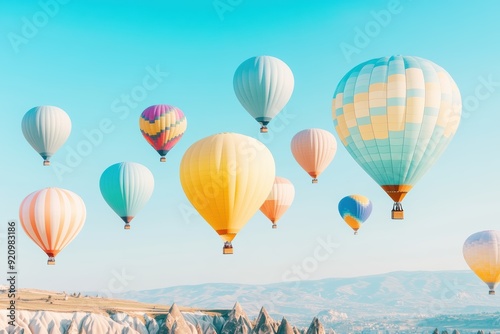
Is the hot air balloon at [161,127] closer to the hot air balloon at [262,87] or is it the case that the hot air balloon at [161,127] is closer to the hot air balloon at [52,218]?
the hot air balloon at [52,218]

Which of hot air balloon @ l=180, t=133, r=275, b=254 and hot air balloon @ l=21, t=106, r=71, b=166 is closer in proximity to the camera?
hot air balloon @ l=180, t=133, r=275, b=254

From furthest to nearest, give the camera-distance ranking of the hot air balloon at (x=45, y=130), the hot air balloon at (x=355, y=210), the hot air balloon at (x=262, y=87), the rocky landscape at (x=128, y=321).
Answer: the rocky landscape at (x=128, y=321)
the hot air balloon at (x=355, y=210)
the hot air balloon at (x=45, y=130)
the hot air balloon at (x=262, y=87)

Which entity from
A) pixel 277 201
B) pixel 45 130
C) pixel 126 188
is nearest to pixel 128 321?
pixel 126 188

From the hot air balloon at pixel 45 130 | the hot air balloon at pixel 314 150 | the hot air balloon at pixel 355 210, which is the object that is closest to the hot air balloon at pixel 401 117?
the hot air balloon at pixel 314 150

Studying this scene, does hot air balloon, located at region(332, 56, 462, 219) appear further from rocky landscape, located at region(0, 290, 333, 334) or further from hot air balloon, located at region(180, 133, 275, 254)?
rocky landscape, located at region(0, 290, 333, 334)

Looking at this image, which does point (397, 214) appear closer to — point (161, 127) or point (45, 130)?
point (161, 127)

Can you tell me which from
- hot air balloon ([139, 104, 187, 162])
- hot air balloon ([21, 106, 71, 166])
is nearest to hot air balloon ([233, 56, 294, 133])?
hot air balloon ([139, 104, 187, 162])
